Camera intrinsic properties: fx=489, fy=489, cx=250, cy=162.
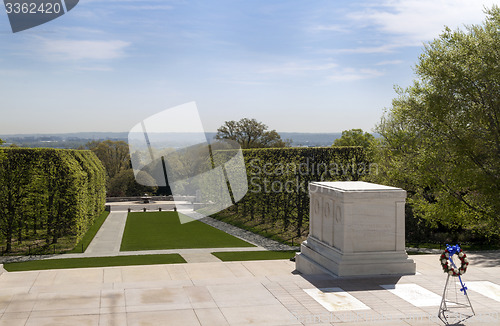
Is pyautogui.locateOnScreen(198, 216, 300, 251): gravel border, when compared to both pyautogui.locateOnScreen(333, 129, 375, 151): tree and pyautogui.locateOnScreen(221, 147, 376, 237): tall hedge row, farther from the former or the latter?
pyautogui.locateOnScreen(333, 129, 375, 151): tree

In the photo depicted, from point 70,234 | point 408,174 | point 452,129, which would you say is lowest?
point 70,234

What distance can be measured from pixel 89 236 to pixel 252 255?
38.0 ft

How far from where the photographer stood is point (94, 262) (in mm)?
18859

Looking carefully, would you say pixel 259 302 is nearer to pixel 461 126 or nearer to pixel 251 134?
pixel 461 126

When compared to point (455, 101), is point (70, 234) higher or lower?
lower

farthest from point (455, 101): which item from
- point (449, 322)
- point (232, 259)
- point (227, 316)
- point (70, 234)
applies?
point (70, 234)

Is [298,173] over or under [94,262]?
over

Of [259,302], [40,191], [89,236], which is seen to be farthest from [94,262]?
[259,302]

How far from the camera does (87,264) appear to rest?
1827cm

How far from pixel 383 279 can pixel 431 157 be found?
33.9ft

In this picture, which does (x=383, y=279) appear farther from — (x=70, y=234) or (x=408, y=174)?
(x=70, y=234)

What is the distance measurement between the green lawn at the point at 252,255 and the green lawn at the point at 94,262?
180 centimetres

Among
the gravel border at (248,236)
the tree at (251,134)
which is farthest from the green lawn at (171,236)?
the tree at (251,134)

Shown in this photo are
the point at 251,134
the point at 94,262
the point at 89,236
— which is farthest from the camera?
the point at 251,134
